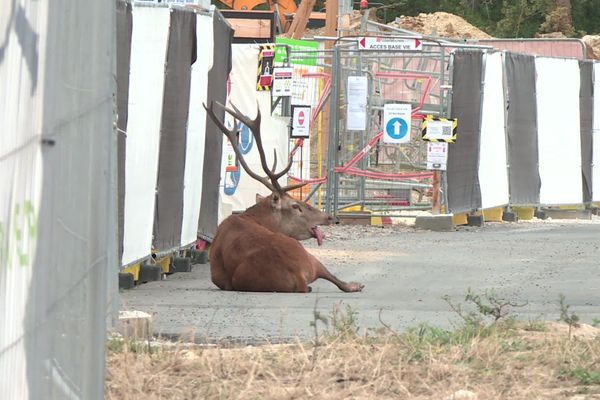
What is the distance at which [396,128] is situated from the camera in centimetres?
2122

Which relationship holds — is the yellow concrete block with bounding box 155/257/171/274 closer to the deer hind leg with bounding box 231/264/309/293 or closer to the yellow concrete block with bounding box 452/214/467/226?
the deer hind leg with bounding box 231/264/309/293

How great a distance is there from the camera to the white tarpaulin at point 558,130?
23781 millimetres

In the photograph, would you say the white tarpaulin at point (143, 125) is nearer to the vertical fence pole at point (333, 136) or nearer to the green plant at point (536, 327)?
the green plant at point (536, 327)

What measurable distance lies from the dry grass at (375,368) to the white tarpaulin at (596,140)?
58.9ft

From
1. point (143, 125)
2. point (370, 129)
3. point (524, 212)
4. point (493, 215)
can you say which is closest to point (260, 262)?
point (143, 125)

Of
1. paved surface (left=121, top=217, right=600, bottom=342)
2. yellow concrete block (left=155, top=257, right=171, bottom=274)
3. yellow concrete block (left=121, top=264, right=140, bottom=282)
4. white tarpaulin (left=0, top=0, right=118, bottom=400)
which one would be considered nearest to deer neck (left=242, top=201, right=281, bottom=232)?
paved surface (left=121, top=217, right=600, bottom=342)

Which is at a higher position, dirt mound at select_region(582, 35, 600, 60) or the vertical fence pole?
dirt mound at select_region(582, 35, 600, 60)

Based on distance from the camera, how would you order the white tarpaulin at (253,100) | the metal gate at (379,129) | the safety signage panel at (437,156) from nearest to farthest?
1. the white tarpaulin at (253,100)
2. the safety signage panel at (437,156)
3. the metal gate at (379,129)

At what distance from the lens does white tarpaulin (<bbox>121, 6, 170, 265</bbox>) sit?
12078mm

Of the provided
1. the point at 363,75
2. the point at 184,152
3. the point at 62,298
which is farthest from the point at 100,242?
the point at 363,75

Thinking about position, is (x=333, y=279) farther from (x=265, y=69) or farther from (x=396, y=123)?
(x=396, y=123)

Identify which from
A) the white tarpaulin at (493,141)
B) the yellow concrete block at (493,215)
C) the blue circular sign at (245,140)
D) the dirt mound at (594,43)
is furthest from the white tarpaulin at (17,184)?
the dirt mound at (594,43)

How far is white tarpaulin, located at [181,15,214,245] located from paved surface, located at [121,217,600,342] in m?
0.58

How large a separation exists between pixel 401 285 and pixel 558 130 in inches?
463
